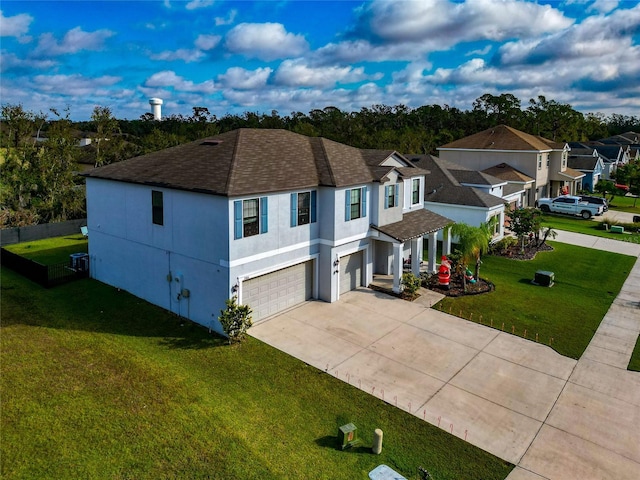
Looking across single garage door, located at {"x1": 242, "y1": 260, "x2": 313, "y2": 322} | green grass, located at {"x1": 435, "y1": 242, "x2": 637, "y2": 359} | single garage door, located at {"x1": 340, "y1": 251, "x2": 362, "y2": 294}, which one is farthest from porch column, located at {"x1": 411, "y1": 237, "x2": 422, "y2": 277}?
single garage door, located at {"x1": 242, "y1": 260, "x2": 313, "y2": 322}

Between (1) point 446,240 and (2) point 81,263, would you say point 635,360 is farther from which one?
(2) point 81,263

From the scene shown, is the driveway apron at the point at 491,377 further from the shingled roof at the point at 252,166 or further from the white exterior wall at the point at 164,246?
the shingled roof at the point at 252,166

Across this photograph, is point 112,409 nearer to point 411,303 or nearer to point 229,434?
point 229,434

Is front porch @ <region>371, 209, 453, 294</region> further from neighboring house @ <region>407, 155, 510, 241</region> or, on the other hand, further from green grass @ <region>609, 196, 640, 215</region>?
green grass @ <region>609, 196, 640, 215</region>

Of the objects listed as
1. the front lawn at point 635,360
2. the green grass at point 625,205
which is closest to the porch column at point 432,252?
the front lawn at point 635,360

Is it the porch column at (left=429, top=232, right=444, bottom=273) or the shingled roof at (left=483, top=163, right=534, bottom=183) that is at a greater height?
the shingled roof at (left=483, top=163, right=534, bottom=183)

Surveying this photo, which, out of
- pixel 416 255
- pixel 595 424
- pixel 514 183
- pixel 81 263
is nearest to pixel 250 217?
pixel 416 255

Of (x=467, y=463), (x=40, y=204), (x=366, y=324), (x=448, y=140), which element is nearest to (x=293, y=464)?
(x=467, y=463)
